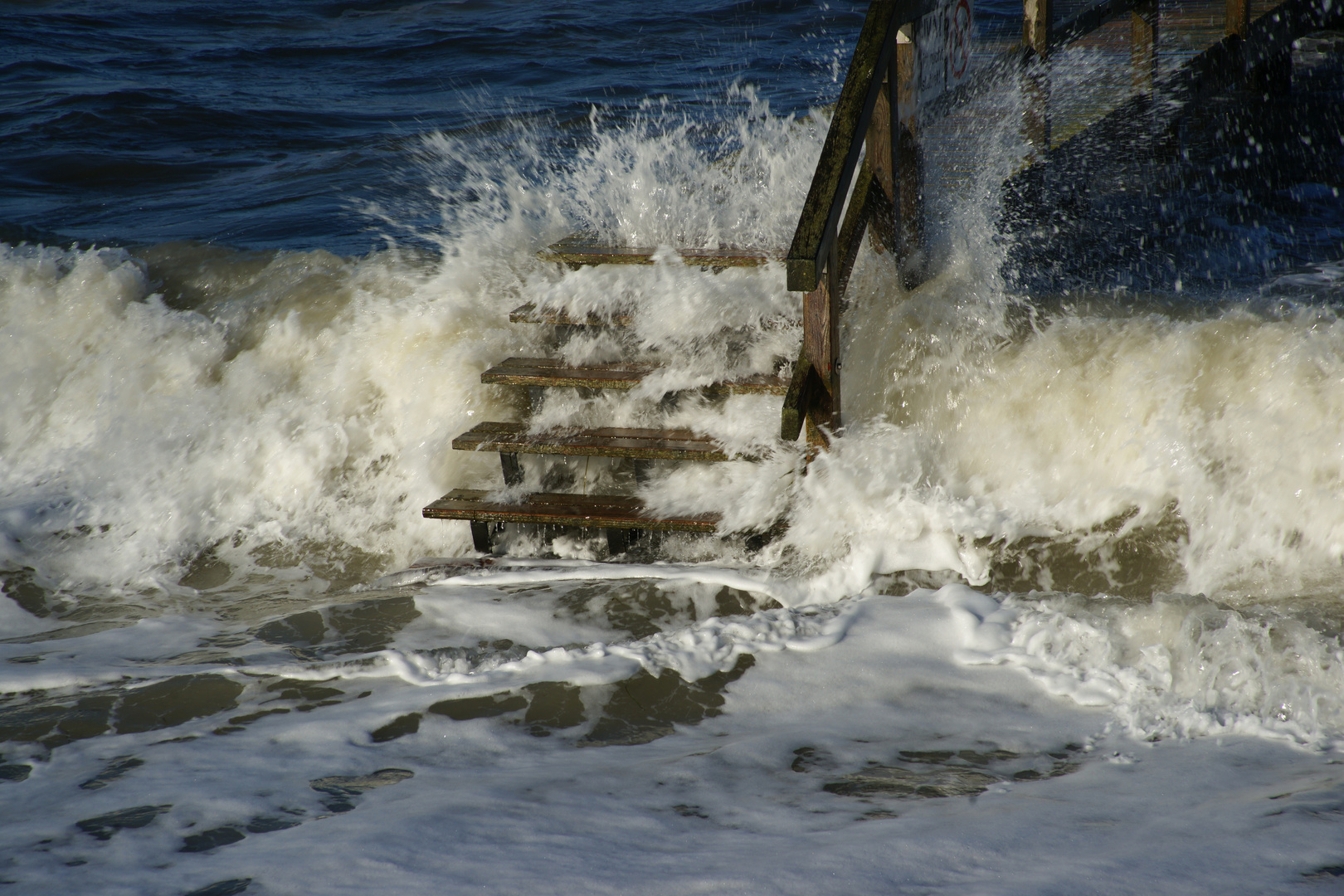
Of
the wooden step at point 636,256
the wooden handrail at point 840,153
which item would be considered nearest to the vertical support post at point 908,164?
the wooden handrail at point 840,153

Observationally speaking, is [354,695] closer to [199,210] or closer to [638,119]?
[199,210]

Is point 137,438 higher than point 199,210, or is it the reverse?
point 199,210

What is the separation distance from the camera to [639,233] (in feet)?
15.5

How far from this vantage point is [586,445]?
3.99 metres

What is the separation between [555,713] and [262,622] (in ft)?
4.86

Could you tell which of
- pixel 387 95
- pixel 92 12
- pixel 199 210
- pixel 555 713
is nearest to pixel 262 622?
pixel 555 713

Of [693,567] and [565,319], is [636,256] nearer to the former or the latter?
[565,319]

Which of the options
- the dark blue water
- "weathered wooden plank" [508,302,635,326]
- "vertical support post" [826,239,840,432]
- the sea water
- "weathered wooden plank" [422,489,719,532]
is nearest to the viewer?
the sea water

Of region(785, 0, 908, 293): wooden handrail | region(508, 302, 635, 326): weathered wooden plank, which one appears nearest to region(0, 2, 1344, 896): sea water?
region(508, 302, 635, 326): weathered wooden plank

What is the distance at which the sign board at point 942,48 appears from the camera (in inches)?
163

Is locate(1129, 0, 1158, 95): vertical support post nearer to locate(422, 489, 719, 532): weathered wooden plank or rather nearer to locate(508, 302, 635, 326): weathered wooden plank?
locate(508, 302, 635, 326): weathered wooden plank

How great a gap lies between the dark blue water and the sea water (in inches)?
39.9

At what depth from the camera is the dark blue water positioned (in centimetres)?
802

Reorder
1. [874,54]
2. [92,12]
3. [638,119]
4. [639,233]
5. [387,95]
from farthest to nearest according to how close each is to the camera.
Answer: [92,12] < [387,95] < [638,119] < [639,233] < [874,54]
